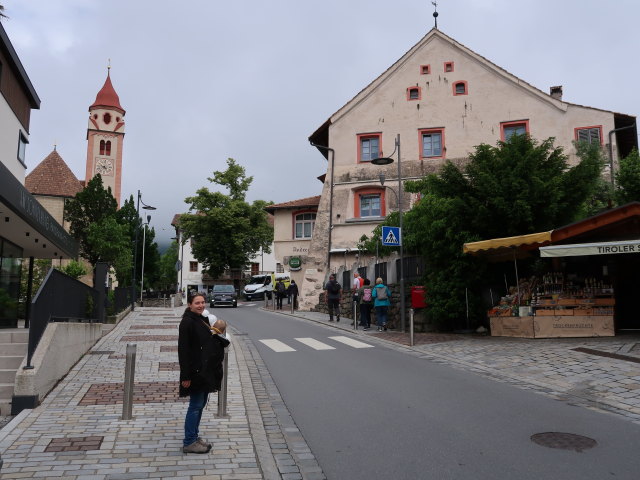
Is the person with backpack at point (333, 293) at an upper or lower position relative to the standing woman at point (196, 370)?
upper

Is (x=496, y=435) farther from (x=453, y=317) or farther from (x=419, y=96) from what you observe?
(x=419, y=96)

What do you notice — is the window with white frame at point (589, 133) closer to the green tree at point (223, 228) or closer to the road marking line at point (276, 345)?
the road marking line at point (276, 345)

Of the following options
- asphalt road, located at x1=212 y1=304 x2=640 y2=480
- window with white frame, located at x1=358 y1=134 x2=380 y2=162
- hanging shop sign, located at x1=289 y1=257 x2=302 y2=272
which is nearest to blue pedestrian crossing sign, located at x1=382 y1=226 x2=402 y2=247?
asphalt road, located at x1=212 y1=304 x2=640 y2=480

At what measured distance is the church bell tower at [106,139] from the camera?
239 feet

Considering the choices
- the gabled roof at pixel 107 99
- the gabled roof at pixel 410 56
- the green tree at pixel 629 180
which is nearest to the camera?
the green tree at pixel 629 180

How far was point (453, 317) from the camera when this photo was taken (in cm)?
1691

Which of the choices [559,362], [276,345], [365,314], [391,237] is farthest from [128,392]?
[365,314]

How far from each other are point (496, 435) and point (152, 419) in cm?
409

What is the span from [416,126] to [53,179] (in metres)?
44.1

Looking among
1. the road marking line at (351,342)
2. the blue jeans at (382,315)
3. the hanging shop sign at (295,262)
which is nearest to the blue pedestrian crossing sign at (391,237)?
the blue jeans at (382,315)

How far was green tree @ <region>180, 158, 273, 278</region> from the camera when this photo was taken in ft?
187

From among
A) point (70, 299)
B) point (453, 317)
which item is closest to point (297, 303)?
point (453, 317)

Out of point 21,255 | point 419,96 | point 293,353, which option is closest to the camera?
point 293,353

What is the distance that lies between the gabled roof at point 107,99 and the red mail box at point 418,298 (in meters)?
70.2
